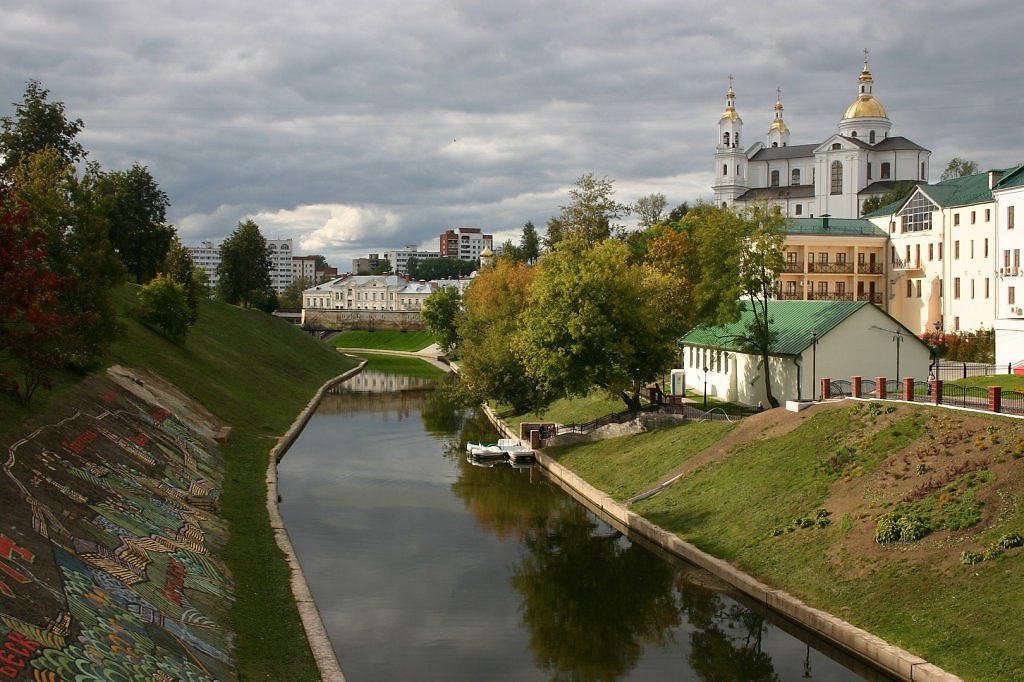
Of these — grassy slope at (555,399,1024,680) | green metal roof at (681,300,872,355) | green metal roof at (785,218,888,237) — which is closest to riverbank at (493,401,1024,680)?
grassy slope at (555,399,1024,680)

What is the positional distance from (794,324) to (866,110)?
87.4 meters

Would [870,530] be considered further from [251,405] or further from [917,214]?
[917,214]

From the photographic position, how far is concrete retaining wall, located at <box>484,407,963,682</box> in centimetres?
2017

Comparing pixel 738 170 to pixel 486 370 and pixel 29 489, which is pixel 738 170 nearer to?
pixel 486 370

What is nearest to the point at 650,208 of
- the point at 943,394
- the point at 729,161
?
the point at 729,161

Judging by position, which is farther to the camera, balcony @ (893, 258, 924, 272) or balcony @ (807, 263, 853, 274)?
balcony @ (807, 263, 853, 274)

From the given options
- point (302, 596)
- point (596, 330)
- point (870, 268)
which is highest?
point (870, 268)

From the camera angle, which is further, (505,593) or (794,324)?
(794,324)

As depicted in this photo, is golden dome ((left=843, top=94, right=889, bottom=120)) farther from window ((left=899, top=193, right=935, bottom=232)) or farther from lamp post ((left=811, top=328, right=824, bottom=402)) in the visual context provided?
lamp post ((left=811, top=328, right=824, bottom=402))

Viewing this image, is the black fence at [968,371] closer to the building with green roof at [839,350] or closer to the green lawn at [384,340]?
the building with green roof at [839,350]

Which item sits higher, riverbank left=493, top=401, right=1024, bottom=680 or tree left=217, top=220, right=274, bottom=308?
tree left=217, top=220, right=274, bottom=308

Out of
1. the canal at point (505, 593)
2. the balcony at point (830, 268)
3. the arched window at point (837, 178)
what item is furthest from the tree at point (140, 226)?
the arched window at point (837, 178)

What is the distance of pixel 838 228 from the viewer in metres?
82.2

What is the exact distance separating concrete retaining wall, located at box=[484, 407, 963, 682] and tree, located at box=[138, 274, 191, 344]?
35.1m
